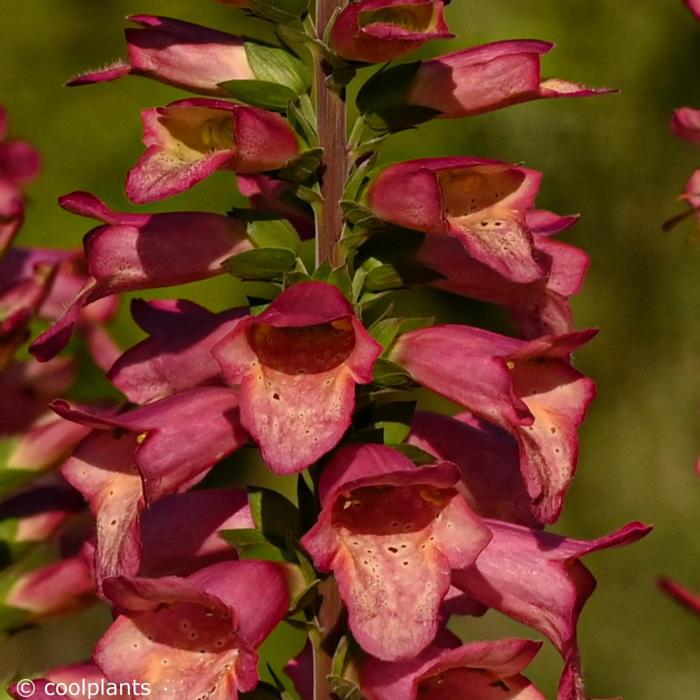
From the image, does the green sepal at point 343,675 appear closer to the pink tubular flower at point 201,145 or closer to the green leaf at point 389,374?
the green leaf at point 389,374

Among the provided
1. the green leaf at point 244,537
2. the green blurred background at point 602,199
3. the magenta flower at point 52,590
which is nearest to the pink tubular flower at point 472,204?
the green leaf at point 244,537

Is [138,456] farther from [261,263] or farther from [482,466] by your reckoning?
[482,466]

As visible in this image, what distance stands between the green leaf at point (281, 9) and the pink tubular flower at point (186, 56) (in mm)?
42

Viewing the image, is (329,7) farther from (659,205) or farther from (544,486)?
(659,205)

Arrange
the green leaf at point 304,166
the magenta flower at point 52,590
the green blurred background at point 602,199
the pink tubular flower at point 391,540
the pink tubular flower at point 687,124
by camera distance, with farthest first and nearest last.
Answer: the green blurred background at point 602,199 → the magenta flower at point 52,590 → the pink tubular flower at point 687,124 → the green leaf at point 304,166 → the pink tubular flower at point 391,540

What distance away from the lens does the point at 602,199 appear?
142 inches

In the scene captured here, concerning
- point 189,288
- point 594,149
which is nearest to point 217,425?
point 189,288

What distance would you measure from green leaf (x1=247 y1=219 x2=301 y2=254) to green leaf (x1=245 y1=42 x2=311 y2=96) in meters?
0.09

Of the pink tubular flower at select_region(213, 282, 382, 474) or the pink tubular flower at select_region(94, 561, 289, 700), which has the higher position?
the pink tubular flower at select_region(213, 282, 382, 474)

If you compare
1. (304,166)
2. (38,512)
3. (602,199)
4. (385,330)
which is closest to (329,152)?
(304,166)

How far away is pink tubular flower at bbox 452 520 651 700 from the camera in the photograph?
1048 millimetres

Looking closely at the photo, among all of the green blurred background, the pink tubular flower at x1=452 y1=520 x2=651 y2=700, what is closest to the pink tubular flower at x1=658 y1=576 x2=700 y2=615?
the pink tubular flower at x1=452 y1=520 x2=651 y2=700

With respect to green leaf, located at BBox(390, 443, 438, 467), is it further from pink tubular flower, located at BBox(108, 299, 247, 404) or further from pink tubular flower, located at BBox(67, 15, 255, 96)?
pink tubular flower, located at BBox(67, 15, 255, 96)

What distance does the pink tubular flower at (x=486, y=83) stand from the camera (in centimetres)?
107
